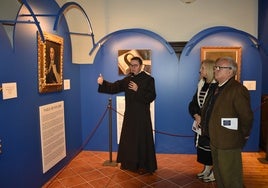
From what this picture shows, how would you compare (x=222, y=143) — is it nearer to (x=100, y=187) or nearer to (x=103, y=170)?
(x=100, y=187)

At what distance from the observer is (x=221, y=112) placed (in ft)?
8.15

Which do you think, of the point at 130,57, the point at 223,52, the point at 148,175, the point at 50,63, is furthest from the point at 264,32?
the point at 50,63

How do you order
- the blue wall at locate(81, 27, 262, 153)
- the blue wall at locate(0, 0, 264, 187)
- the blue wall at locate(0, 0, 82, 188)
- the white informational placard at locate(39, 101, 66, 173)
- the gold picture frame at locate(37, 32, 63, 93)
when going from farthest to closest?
the blue wall at locate(81, 27, 262, 153) → the blue wall at locate(0, 0, 264, 187) → the white informational placard at locate(39, 101, 66, 173) → the gold picture frame at locate(37, 32, 63, 93) → the blue wall at locate(0, 0, 82, 188)

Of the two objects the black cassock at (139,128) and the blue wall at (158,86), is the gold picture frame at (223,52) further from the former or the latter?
the black cassock at (139,128)

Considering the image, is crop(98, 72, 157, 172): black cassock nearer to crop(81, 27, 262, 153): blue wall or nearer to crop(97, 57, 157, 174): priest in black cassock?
crop(97, 57, 157, 174): priest in black cassock

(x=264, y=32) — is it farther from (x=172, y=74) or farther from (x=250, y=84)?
(x=172, y=74)

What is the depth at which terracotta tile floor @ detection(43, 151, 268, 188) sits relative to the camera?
358 cm

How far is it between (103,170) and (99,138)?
3.55ft

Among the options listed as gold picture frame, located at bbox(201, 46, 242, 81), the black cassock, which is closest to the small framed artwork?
the black cassock

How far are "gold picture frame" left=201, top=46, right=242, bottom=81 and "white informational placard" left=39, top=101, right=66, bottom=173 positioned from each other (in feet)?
9.68

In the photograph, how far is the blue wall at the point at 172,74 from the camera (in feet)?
15.7

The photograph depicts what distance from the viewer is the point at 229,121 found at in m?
2.46

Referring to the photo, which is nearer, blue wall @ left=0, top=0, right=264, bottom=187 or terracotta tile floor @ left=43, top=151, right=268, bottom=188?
terracotta tile floor @ left=43, top=151, right=268, bottom=188

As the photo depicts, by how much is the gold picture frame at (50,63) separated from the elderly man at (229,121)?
2338 mm
